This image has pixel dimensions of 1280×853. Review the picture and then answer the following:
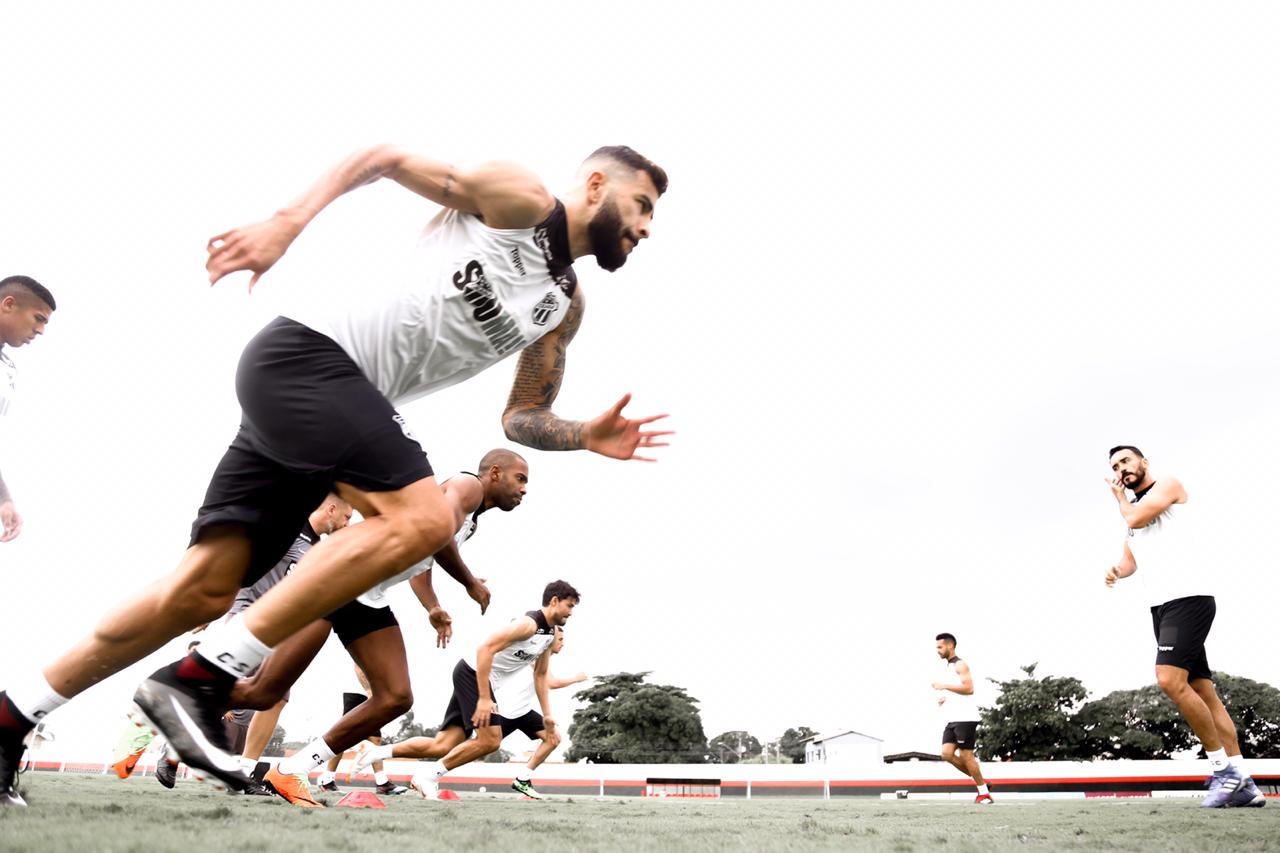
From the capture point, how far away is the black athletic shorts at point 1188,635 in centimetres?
666

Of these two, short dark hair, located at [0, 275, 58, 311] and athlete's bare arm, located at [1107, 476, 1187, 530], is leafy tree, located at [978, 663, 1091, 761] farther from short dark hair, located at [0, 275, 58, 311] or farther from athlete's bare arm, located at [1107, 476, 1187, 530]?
short dark hair, located at [0, 275, 58, 311]

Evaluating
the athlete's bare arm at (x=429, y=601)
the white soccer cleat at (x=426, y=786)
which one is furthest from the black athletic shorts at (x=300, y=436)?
the white soccer cleat at (x=426, y=786)

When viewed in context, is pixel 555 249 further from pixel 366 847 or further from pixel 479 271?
pixel 366 847

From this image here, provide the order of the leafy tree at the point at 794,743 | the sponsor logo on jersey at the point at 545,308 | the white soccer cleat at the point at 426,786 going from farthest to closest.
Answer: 1. the leafy tree at the point at 794,743
2. the white soccer cleat at the point at 426,786
3. the sponsor logo on jersey at the point at 545,308

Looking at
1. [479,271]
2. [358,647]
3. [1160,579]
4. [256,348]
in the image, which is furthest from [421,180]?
[1160,579]

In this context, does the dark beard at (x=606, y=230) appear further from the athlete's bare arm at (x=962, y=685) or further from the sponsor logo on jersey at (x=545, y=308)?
the athlete's bare arm at (x=962, y=685)

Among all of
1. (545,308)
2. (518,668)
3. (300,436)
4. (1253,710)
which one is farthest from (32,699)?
(1253,710)

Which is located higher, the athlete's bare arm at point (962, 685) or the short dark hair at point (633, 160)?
the short dark hair at point (633, 160)

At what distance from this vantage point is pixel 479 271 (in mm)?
2928

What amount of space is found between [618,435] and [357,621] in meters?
2.48

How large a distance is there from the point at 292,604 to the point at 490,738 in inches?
265

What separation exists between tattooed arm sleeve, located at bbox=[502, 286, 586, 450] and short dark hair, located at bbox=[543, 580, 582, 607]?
557 centimetres

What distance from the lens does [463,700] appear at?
8.76 meters

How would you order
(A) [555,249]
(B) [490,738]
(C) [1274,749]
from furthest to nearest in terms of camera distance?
(C) [1274,749] < (B) [490,738] < (A) [555,249]
